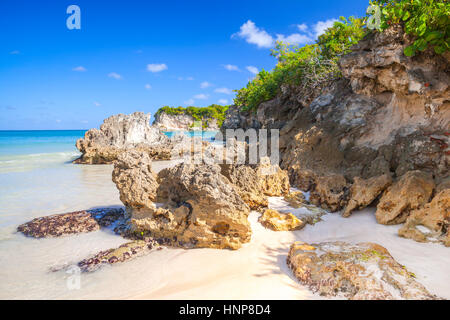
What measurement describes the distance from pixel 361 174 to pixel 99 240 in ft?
16.5

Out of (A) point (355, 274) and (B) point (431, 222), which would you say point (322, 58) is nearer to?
(B) point (431, 222)

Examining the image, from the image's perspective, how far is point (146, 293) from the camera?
2732 mm

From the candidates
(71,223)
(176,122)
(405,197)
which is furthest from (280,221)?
(176,122)

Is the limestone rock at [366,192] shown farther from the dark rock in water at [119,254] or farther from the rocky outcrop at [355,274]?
the dark rock in water at [119,254]

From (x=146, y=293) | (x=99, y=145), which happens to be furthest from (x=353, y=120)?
(x=99, y=145)

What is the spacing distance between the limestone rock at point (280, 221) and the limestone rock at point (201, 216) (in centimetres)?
60

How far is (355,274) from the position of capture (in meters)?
2.58

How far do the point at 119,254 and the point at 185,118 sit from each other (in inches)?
2730

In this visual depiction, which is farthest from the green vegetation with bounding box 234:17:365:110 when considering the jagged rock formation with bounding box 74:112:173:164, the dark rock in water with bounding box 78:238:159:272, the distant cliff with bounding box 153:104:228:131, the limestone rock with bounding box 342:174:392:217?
the distant cliff with bounding box 153:104:228:131

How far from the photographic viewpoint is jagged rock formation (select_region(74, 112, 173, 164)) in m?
15.2

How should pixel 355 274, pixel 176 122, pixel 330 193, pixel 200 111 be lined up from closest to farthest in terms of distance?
1. pixel 355 274
2. pixel 330 193
3. pixel 200 111
4. pixel 176 122

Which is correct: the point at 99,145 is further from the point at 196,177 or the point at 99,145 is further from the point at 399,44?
the point at 399,44

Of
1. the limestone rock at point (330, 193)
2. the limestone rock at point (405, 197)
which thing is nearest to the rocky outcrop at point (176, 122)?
the limestone rock at point (330, 193)

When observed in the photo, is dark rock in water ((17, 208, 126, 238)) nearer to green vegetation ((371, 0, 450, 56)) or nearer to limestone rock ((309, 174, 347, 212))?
limestone rock ((309, 174, 347, 212))
